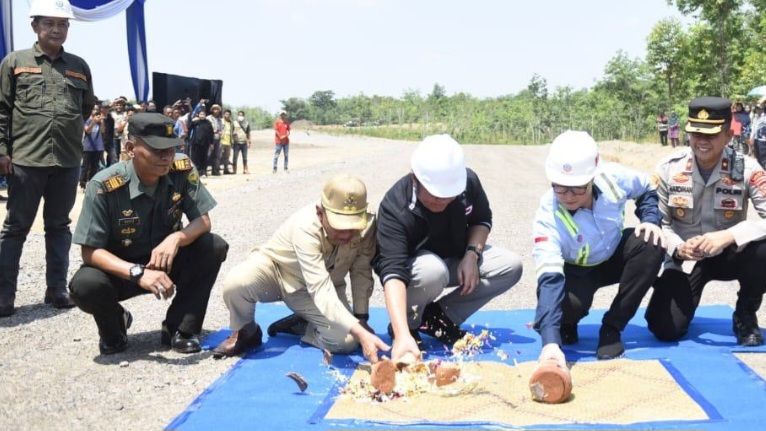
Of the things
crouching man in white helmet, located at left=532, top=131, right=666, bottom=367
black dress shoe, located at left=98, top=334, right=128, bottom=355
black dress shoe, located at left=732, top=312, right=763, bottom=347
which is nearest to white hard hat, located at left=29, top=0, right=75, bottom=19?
black dress shoe, located at left=98, top=334, right=128, bottom=355

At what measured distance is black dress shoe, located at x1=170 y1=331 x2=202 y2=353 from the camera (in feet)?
14.3

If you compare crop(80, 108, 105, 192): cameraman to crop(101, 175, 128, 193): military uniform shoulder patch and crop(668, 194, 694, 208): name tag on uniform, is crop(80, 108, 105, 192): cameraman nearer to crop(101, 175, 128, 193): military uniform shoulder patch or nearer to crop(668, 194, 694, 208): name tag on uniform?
crop(101, 175, 128, 193): military uniform shoulder patch

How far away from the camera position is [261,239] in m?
8.47

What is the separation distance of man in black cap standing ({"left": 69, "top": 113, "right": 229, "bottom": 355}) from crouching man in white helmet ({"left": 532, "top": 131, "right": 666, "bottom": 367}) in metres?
1.82

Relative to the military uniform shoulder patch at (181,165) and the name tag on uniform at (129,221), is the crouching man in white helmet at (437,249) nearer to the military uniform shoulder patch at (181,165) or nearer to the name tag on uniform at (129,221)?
the military uniform shoulder patch at (181,165)

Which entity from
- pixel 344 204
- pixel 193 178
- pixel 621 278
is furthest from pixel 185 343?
pixel 621 278

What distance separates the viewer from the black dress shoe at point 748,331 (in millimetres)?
4180

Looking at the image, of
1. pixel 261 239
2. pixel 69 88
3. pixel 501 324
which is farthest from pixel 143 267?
pixel 261 239

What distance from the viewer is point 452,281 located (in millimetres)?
4430

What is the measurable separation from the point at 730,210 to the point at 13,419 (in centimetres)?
363

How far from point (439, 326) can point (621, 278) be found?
103cm

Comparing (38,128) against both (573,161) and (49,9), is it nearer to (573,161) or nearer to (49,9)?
(49,9)

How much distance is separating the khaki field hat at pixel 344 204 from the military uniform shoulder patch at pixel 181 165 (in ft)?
3.34

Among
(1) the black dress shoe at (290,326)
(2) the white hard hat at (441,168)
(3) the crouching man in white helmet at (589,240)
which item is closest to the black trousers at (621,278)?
(3) the crouching man in white helmet at (589,240)
